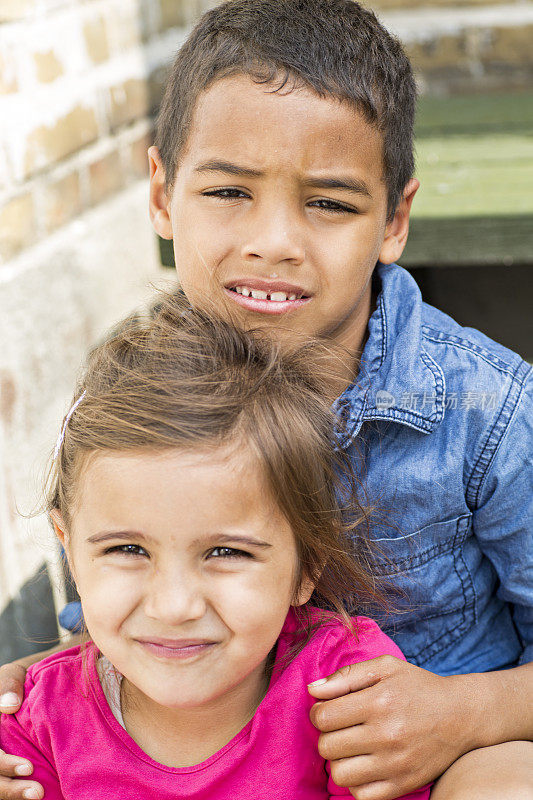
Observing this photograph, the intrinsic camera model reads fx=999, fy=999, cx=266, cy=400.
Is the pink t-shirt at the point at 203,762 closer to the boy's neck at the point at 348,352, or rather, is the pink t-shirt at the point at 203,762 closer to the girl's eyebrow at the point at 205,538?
the girl's eyebrow at the point at 205,538

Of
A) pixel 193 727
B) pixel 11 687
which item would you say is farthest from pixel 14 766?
pixel 193 727

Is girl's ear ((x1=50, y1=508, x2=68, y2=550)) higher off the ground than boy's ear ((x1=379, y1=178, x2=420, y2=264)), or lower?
lower

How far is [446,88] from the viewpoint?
335 centimetres

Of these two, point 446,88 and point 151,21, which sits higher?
point 151,21

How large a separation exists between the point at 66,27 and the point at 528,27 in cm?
167

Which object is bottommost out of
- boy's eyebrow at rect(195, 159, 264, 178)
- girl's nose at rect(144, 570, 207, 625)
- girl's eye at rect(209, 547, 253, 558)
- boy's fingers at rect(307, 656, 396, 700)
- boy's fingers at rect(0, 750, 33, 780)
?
boy's fingers at rect(0, 750, 33, 780)

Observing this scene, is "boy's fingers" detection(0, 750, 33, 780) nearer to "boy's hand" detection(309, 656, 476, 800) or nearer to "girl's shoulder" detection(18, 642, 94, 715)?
"girl's shoulder" detection(18, 642, 94, 715)

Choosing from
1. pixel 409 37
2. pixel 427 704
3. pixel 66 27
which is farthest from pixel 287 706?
pixel 409 37

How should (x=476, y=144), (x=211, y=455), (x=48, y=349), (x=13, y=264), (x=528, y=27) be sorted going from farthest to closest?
1. (x=528, y=27)
2. (x=476, y=144)
3. (x=48, y=349)
4. (x=13, y=264)
5. (x=211, y=455)

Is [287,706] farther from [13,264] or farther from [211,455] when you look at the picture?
[13,264]

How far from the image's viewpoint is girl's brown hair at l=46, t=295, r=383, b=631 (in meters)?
1.21

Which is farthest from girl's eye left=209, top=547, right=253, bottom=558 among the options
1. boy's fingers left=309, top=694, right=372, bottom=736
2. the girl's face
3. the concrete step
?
the concrete step

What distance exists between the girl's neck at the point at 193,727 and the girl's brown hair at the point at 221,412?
0.61 ft

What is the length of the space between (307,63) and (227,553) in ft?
2.38
